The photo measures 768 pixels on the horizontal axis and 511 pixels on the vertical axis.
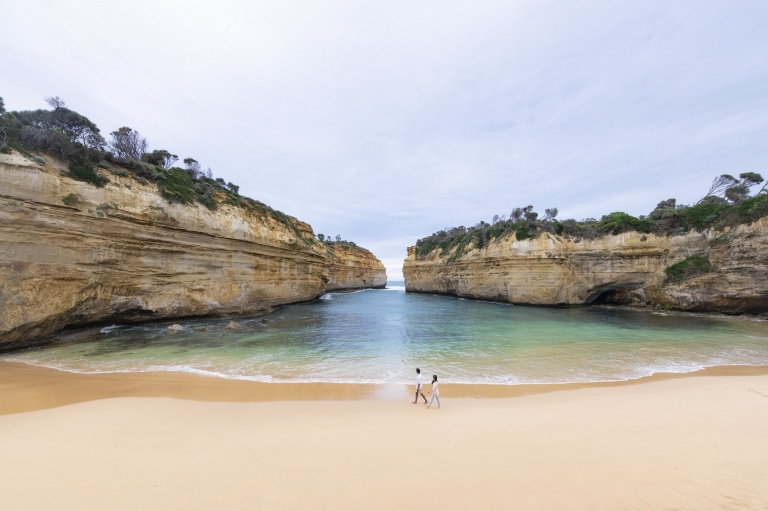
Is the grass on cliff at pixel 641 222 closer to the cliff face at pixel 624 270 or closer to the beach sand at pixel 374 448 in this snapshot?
the cliff face at pixel 624 270

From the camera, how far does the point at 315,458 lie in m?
3.97

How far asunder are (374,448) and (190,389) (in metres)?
5.33

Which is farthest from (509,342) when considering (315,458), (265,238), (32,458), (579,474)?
(265,238)

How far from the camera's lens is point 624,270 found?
24.1 meters

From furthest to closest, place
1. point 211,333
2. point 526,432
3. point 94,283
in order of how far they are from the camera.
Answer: point 211,333, point 94,283, point 526,432

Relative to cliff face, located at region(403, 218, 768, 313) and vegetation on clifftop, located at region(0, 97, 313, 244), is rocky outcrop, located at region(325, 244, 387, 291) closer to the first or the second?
cliff face, located at region(403, 218, 768, 313)

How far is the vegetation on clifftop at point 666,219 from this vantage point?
1886 centimetres

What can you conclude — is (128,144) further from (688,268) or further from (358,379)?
(688,268)

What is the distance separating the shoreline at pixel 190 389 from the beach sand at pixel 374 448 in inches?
2.4

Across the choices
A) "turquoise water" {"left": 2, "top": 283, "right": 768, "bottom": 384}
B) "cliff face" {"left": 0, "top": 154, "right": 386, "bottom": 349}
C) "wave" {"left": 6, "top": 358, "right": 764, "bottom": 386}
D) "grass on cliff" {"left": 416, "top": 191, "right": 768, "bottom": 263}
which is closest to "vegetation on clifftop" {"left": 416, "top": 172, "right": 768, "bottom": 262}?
"grass on cliff" {"left": 416, "top": 191, "right": 768, "bottom": 263}

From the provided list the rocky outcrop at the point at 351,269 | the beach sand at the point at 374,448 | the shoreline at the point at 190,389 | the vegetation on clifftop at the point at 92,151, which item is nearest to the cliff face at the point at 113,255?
the vegetation on clifftop at the point at 92,151

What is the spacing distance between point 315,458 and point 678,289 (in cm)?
2903

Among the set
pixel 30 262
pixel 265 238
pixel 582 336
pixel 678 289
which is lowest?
pixel 582 336

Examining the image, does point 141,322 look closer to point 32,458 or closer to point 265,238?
point 265,238
